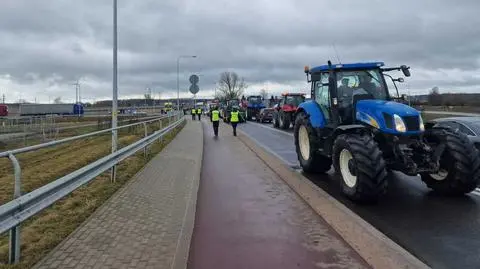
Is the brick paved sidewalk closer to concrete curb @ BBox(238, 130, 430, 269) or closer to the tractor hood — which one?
concrete curb @ BBox(238, 130, 430, 269)

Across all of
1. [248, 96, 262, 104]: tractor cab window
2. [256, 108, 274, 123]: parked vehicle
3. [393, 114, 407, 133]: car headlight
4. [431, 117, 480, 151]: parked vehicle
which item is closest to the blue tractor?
[393, 114, 407, 133]: car headlight

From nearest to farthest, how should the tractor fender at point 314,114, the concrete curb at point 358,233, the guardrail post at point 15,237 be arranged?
the guardrail post at point 15,237 < the concrete curb at point 358,233 < the tractor fender at point 314,114

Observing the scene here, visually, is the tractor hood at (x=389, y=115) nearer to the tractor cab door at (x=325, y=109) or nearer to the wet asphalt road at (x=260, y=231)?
the tractor cab door at (x=325, y=109)

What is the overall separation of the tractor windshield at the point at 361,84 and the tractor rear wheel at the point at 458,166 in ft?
6.32

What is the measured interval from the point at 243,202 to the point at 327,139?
10.0ft

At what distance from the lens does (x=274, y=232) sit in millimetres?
6945

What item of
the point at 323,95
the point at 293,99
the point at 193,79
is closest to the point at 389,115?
the point at 323,95

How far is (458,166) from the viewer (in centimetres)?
890

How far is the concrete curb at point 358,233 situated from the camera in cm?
560

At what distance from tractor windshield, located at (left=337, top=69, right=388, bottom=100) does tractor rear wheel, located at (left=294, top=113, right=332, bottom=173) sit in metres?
1.38

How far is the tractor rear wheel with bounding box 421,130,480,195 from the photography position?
8891 millimetres

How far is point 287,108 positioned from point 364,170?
2526cm

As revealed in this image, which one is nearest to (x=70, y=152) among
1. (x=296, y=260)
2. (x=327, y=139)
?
(x=327, y=139)

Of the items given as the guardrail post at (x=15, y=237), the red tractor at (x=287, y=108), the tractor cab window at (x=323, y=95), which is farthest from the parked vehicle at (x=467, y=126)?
the red tractor at (x=287, y=108)
